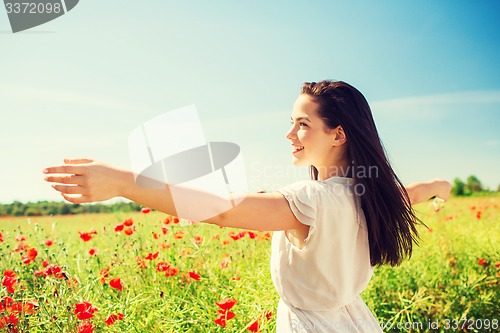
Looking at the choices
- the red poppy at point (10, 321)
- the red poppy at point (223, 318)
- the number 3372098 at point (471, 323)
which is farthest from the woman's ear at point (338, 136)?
the number 3372098 at point (471, 323)

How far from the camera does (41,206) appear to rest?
4926 millimetres

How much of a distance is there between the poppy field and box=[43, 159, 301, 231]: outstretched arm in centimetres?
91

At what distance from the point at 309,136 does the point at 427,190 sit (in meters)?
0.86

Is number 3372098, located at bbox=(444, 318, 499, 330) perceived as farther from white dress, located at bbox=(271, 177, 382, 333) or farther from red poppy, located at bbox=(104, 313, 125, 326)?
red poppy, located at bbox=(104, 313, 125, 326)

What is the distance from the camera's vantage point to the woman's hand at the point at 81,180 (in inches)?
40.1

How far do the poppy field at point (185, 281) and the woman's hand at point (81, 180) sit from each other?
1093mm

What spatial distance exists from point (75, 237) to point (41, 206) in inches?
36.7

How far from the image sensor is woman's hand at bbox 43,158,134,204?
1.02m

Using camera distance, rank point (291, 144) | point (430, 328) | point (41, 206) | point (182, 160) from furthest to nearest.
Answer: point (41, 206)
point (430, 328)
point (182, 160)
point (291, 144)

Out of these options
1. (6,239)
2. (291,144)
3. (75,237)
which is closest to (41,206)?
(75,237)

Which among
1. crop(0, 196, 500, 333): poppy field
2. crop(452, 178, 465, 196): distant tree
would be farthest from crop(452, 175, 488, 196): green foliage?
crop(0, 196, 500, 333): poppy field

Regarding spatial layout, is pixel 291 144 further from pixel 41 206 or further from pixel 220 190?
pixel 41 206

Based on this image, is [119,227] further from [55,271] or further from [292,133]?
[292,133]

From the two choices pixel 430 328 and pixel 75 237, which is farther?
pixel 75 237
